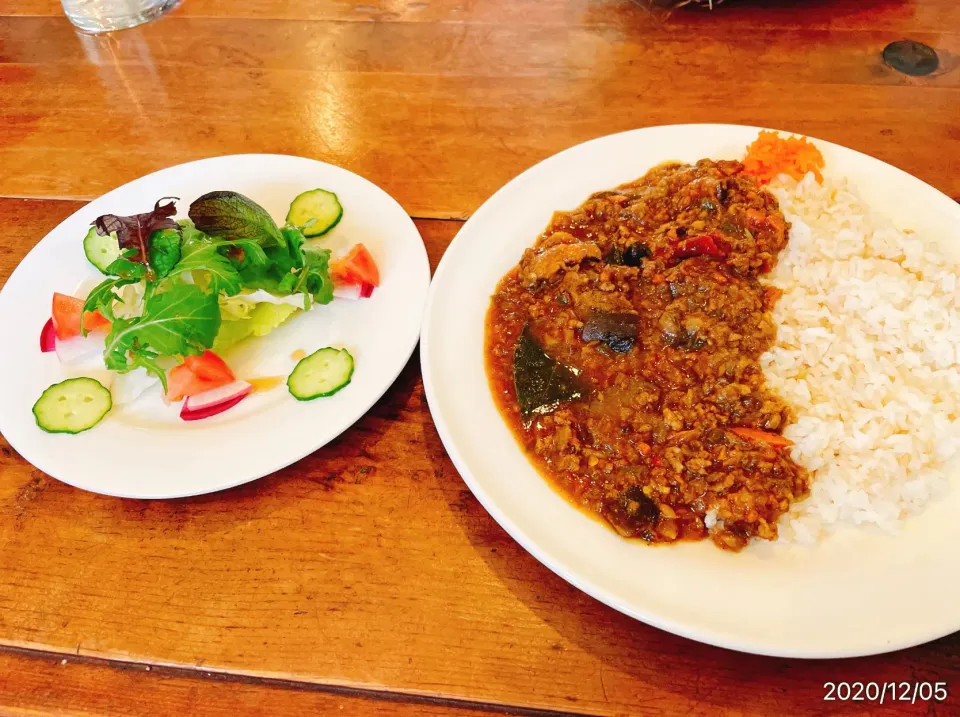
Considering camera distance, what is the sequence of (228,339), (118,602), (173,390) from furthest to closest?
(228,339) < (173,390) < (118,602)

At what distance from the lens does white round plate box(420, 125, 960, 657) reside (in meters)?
1.67

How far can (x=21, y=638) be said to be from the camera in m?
2.01

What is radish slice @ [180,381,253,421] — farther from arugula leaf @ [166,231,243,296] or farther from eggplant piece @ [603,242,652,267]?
eggplant piece @ [603,242,652,267]

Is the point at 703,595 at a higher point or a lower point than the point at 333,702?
higher

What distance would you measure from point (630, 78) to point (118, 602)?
11.1ft

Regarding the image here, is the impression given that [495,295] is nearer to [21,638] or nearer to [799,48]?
[21,638]

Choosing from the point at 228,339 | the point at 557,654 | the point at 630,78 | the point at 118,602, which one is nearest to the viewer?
the point at 557,654

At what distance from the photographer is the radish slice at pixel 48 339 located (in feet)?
8.19

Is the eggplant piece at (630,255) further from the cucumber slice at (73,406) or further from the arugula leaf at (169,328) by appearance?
the cucumber slice at (73,406)

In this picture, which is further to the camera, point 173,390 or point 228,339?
point 228,339

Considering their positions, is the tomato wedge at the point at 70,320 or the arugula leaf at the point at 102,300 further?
the tomato wedge at the point at 70,320

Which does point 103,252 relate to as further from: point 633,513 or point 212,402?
point 633,513

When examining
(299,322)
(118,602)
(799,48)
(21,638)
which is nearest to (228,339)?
(299,322)

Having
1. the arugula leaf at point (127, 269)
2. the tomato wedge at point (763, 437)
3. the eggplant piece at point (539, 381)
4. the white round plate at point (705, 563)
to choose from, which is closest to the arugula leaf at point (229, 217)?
the arugula leaf at point (127, 269)
